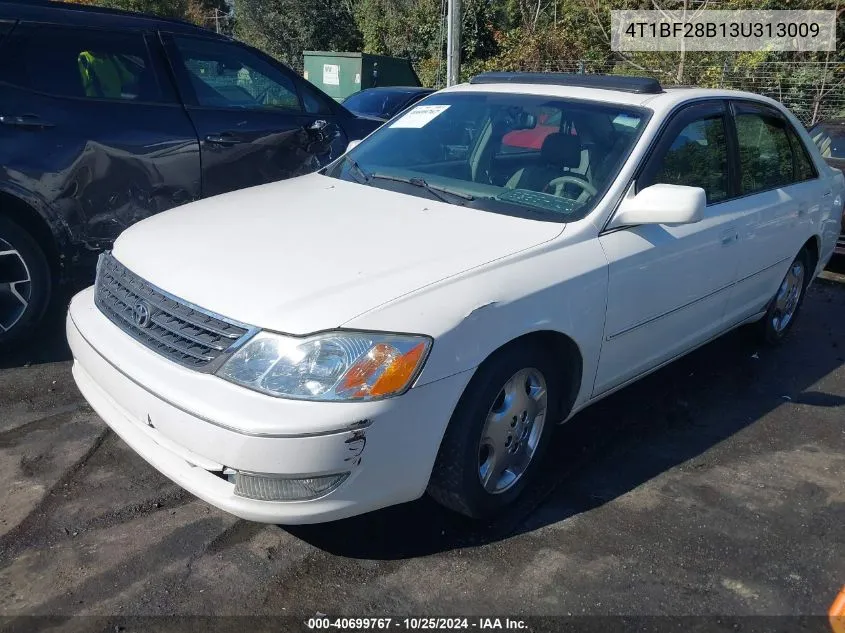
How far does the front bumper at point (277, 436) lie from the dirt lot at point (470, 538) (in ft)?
1.09

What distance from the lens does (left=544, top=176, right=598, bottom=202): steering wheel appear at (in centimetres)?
351

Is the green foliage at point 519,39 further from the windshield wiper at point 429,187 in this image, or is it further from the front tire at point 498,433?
the front tire at point 498,433

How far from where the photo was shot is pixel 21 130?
4281 millimetres

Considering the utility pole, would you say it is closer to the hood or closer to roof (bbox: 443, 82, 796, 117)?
roof (bbox: 443, 82, 796, 117)

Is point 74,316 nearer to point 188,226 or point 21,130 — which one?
point 188,226

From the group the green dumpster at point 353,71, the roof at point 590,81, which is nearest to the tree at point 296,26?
the green dumpster at point 353,71

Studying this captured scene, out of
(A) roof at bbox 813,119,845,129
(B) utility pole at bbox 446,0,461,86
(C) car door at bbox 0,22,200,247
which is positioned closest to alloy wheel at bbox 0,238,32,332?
(C) car door at bbox 0,22,200,247

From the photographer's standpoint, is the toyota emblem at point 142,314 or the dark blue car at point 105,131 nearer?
the toyota emblem at point 142,314

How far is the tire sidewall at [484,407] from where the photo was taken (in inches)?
111

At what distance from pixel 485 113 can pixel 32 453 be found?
275 cm

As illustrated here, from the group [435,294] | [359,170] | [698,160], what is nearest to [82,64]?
[359,170]

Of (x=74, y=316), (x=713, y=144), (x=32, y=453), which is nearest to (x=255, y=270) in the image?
(x=74, y=316)

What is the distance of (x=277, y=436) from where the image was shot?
8.12ft

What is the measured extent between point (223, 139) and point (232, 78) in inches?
21.5
